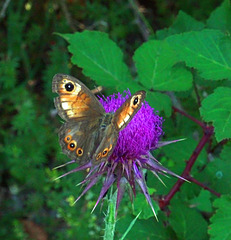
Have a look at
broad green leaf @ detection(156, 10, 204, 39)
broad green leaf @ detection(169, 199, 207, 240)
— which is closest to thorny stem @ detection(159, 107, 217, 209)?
broad green leaf @ detection(169, 199, 207, 240)

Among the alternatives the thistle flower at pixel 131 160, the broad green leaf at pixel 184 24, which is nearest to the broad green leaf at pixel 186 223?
the thistle flower at pixel 131 160

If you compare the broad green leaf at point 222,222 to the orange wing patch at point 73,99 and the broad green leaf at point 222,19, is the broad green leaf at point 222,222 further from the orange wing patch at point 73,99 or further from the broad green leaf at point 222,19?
the broad green leaf at point 222,19

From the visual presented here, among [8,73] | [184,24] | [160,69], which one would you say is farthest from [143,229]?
[8,73]

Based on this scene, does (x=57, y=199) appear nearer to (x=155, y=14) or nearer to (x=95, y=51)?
(x=95, y=51)

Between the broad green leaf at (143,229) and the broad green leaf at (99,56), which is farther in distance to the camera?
the broad green leaf at (99,56)

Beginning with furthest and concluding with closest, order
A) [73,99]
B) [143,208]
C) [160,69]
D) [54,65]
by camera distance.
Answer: [54,65]
[160,69]
[143,208]
[73,99]

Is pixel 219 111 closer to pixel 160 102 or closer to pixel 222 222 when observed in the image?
pixel 160 102

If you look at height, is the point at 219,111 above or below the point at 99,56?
below

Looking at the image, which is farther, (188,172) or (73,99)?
(188,172)
